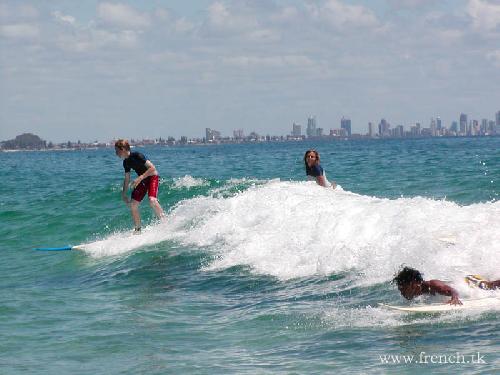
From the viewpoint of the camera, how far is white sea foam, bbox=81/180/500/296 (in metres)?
9.81

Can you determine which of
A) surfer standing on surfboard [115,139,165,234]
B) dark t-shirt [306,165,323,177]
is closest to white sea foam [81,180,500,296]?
dark t-shirt [306,165,323,177]

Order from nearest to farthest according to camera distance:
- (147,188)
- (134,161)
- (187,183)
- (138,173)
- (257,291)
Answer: (257,291)
(134,161)
(138,173)
(147,188)
(187,183)

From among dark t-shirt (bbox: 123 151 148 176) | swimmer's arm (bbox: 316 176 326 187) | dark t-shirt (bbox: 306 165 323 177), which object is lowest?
swimmer's arm (bbox: 316 176 326 187)

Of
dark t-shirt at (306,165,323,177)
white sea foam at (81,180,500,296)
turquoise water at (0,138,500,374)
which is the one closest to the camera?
turquoise water at (0,138,500,374)

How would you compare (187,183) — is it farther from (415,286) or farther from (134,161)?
(415,286)

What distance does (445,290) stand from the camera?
807 cm

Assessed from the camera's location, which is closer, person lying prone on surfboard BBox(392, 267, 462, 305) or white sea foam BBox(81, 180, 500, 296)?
person lying prone on surfboard BBox(392, 267, 462, 305)

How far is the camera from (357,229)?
11.9m

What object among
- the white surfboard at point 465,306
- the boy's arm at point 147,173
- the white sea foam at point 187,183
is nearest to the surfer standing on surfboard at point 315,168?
the boy's arm at point 147,173

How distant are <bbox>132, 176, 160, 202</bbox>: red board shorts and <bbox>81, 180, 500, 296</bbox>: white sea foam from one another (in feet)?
2.74

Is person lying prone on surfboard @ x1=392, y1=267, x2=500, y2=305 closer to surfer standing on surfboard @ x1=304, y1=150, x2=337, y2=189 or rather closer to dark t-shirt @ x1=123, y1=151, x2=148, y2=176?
dark t-shirt @ x1=123, y1=151, x2=148, y2=176

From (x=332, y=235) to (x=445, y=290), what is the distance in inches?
154

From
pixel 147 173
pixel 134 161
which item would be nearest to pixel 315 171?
pixel 147 173

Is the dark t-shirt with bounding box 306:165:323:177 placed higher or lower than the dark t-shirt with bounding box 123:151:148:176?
lower
